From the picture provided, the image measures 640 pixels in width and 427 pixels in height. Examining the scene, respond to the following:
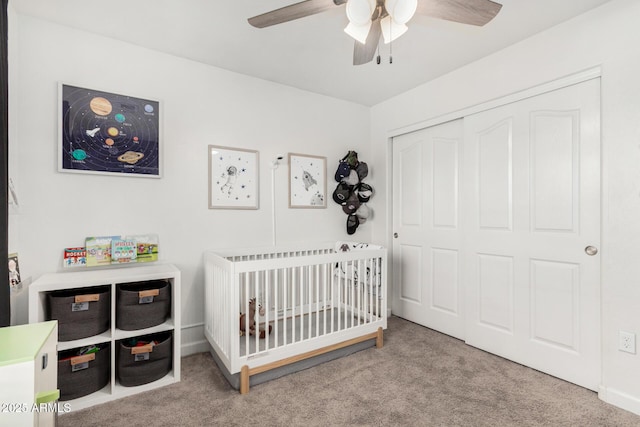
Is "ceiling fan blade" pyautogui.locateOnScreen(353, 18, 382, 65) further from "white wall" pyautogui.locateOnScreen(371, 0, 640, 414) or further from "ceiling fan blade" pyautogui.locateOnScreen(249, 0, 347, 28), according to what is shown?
"white wall" pyautogui.locateOnScreen(371, 0, 640, 414)

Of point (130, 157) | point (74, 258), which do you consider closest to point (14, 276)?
point (74, 258)

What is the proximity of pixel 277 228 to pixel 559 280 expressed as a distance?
225 cm

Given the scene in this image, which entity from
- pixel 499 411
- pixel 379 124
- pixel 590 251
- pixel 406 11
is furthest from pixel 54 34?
pixel 590 251

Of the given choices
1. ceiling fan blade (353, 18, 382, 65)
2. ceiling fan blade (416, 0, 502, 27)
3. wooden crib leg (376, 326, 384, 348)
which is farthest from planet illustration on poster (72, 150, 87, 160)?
wooden crib leg (376, 326, 384, 348)

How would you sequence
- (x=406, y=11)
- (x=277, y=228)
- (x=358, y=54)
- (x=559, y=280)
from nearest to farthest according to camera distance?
(x=406, y=11)
(x=358, y=54)
(x=559, y=280)
(x=277, y=228)

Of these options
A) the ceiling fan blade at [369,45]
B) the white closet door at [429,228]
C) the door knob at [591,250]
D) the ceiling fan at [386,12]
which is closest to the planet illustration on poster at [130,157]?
the ceiling fan at [386,12]

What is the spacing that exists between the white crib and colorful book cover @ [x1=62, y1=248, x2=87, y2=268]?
0.80 meters

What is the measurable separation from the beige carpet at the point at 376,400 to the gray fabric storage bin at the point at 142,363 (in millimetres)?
101

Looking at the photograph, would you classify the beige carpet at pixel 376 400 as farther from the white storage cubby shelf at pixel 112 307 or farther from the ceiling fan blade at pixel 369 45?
the ceiling fan blade at pixel 369 45

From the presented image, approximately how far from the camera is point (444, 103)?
288 cm

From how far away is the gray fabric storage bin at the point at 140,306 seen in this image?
1.98 m

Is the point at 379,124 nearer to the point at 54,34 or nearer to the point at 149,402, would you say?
the point at 54,34

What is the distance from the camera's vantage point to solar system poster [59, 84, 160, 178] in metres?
2.12

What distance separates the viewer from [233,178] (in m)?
2.77
